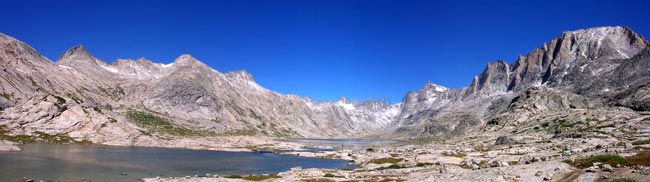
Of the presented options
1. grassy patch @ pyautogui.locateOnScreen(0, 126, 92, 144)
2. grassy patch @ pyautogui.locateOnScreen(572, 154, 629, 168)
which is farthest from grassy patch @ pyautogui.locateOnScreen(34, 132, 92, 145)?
grassy patch @ pyautogui.locateOnScreen(572, 154, 629, 168)

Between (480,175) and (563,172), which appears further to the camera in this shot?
(480,175)

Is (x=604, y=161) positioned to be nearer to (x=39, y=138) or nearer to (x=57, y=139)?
(x=39, y=138)

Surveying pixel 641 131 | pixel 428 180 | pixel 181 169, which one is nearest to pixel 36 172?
pixel 181 169

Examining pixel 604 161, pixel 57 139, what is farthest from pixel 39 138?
pixel 604 161

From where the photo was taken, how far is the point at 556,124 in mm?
196250

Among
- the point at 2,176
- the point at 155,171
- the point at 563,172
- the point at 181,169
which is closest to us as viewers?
the point at 563,172

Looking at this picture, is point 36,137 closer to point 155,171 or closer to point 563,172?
point 155,171

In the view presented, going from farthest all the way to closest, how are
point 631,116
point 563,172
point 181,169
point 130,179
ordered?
point 631,116, point 181,169, point 130,179, point 563,172

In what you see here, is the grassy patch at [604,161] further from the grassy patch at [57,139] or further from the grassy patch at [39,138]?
the grassy patch at [57,139]

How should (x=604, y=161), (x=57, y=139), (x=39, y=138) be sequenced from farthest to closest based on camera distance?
(x=57, y=139)
(x=39, y=138)
(x=604, y=161)

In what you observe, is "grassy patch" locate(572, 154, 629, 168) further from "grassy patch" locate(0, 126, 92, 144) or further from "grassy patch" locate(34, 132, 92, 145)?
"grassy patch" locate(34, 132, 92, 145)

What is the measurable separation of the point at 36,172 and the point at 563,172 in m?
86.7

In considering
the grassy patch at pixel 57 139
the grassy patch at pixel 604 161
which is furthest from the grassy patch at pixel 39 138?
the grassy patch at pixel 604 161

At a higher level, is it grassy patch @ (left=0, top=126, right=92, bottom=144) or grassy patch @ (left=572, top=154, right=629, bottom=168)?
grassy patch @ (left=0, top=126, right=92, bottom=144)
